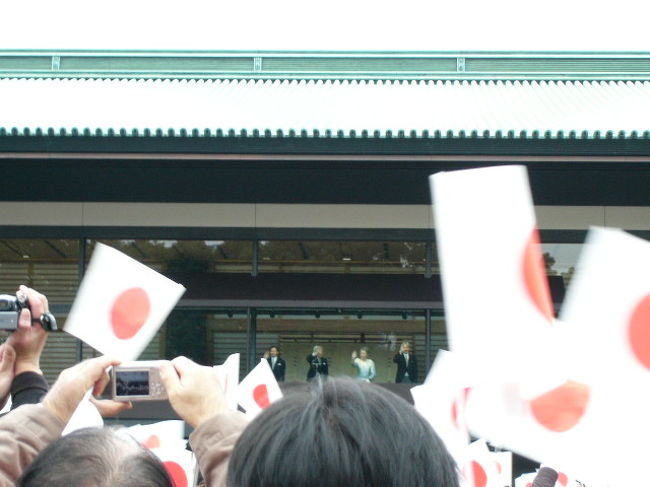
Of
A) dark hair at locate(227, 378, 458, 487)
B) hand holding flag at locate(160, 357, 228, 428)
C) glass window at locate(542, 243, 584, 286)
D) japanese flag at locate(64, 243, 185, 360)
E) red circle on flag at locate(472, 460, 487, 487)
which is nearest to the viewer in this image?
dark hair at locate(227, 378, 458, 487)

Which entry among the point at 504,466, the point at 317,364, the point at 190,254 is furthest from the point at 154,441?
the point at 190,254

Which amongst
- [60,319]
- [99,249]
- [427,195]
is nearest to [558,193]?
[427,195]

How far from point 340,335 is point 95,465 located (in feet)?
35.1

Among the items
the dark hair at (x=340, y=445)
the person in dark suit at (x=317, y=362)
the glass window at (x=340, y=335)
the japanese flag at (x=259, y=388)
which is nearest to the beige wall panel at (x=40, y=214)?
the glass window at (x=340, y=335)

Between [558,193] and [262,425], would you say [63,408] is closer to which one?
[262,425]

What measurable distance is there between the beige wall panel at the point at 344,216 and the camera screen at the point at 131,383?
10.1m

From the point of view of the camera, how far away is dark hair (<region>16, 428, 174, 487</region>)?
1762 millimetres

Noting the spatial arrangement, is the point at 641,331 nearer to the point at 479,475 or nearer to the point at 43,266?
the point at 479,475

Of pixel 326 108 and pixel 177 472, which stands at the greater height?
pixel 326 108

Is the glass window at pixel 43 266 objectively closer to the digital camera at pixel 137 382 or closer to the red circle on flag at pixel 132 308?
the red circle on flag at pixel 132 308

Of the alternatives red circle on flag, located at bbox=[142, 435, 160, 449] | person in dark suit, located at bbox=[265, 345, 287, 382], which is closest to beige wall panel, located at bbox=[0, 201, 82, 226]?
person in dark suit, located at bbox=[265, 345, 287, 382]

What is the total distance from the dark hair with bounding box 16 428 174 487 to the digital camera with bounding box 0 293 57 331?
1.02m

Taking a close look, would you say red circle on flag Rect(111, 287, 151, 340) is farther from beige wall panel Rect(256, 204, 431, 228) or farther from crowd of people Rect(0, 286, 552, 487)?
beige wall panel Rect(256, 204, 431, 228)

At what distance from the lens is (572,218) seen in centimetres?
1261
